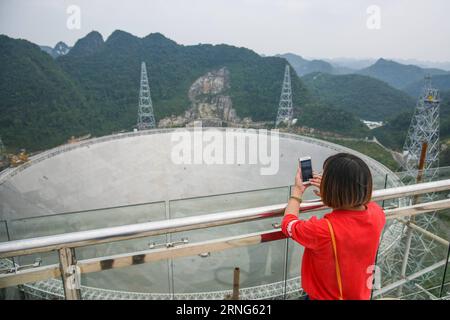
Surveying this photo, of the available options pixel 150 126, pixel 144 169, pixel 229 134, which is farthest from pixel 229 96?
pixel 144 169

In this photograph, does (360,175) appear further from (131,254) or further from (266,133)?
(266,133)

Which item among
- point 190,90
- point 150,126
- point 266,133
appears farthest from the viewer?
point 190,90

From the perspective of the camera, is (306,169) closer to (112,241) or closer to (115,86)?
(112,241)

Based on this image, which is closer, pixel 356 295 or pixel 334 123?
pixel 356 295

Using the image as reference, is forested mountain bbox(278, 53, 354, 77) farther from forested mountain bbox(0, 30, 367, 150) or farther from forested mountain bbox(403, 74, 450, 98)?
forested mountain bbox(0, 30, 367, 150)

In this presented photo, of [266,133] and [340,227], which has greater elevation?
[340,227]

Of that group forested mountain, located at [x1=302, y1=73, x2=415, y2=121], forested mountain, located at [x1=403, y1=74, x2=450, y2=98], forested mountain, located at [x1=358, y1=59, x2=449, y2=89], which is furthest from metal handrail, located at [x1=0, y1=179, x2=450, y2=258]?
forested mountain, located at [x1=358, y1=59, x2=449, y2=89]
